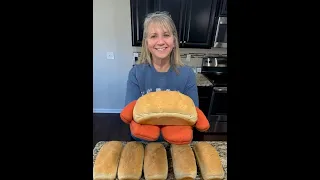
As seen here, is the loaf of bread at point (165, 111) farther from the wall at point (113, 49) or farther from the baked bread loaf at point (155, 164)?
the wall at point (113, 49)

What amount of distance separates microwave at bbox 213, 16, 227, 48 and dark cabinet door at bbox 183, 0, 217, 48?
0.06 m

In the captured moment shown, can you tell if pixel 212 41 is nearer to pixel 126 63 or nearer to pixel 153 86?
pixel 126 63

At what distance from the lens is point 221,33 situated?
2.21 metres

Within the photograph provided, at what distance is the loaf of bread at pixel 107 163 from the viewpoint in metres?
0.45

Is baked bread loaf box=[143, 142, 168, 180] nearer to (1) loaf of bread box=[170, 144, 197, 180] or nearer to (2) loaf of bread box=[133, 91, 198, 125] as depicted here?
(1) loaf of bread box=[170, 144, 197, 180]

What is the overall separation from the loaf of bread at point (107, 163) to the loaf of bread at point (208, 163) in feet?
0.60

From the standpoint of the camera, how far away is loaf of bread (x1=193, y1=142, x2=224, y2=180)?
0.46 m

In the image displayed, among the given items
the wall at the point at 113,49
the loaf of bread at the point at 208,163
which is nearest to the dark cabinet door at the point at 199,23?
the wall at the point at 113,49

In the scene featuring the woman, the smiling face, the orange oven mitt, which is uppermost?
the smiling face

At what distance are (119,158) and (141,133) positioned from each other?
0.58ft

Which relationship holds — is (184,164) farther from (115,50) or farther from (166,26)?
(115,50)

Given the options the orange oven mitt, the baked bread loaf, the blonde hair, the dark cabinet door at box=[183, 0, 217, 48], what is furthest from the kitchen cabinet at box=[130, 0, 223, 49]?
the orange oven mitt

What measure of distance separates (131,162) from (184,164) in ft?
0.37
